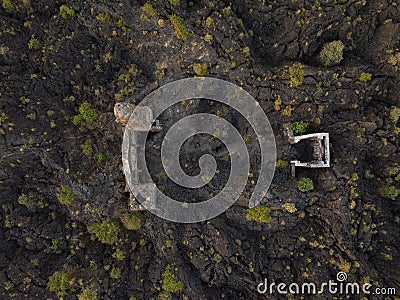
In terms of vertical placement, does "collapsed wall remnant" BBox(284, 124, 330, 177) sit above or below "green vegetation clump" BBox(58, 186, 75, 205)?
above

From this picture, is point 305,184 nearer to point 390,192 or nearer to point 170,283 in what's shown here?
point 390,192

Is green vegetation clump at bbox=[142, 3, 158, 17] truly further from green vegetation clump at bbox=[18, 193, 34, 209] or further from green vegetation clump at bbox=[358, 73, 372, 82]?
green vegetation clump at bbox=[18, 193, 34, 209]

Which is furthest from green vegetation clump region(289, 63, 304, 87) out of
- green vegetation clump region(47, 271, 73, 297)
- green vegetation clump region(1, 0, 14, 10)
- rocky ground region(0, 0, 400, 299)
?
green vegetation clump region(47, 271, 73, 297)

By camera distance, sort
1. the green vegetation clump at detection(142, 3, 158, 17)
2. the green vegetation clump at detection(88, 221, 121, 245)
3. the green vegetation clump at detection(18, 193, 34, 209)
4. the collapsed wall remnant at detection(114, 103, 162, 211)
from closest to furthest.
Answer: the collapsed wall remnant at detection(114, 103, 162, 211), the green vegetation clump at detection(142, 3, 158, 17), the green vegetation clump at detection(88, 221, 121, 245), the green vegetation clump at detection(18, 193, 34, 209)

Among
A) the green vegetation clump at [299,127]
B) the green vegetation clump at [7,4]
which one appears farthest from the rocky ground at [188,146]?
the green vegetation clump at [299,127]

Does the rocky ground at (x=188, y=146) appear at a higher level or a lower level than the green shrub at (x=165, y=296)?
higher

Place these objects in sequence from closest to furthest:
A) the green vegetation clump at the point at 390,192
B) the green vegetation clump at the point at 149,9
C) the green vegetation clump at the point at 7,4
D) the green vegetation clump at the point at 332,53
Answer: the green vegetation clump at the point at 149,9
the green vegetation clump at the point at 332,53
the green vegetation clump at the point at 7,4
the green vegetation clump at the point at 390,192

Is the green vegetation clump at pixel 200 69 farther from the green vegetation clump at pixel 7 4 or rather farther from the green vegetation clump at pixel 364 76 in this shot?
the green vegetation clump at pixel 7 4
